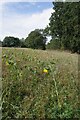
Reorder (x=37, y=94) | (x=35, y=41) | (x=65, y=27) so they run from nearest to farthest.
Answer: (x=37, y=94) → (x=35, y=41) → (x=65, y=27)

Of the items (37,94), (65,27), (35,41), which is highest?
(65,27)

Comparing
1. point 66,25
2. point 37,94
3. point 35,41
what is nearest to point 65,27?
point 66,25

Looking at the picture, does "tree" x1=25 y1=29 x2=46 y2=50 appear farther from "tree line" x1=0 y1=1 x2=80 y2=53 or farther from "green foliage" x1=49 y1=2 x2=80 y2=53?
"green foliage" x1=49 y1=2 x2=80 y2=53

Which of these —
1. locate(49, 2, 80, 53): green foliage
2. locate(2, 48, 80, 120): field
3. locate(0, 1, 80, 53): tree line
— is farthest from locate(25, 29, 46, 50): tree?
locate(2, 48, 80, 120): field

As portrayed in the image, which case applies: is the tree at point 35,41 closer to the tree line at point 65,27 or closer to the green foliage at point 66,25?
the tree line at point 65,27

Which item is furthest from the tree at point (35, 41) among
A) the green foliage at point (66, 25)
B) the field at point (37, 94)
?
the field at point (37, 94)

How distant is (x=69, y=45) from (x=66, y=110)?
65.4 feet

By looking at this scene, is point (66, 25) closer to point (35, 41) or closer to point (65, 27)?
point (65, 27)

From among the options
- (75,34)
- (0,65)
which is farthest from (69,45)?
(0,65)

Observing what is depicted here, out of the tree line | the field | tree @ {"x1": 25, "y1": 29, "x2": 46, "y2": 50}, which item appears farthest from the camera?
the tree line

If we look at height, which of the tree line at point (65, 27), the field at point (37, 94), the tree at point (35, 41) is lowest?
the field at point (37, 94)

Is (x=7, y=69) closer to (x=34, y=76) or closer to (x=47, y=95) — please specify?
(x=34, y=76)

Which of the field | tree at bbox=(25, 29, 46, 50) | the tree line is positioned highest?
the tree line

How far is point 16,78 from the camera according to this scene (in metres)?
3.51
